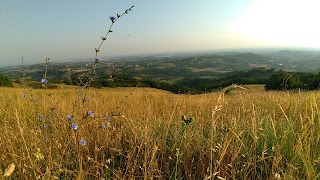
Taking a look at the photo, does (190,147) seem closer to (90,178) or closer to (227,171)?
(227,171)

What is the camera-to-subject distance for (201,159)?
195 centimetres

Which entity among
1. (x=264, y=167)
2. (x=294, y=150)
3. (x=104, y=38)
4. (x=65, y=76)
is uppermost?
(x=104, y=38)

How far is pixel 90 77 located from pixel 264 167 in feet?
5.55

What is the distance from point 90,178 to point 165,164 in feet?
1.85

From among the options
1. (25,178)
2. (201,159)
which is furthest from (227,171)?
(25,178)

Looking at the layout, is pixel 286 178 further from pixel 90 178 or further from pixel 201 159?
pixel 90 178

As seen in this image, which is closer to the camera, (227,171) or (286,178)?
(286,178)

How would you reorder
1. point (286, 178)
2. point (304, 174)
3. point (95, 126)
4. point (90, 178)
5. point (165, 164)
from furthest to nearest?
point (95, 126) < point (165, 164) < point (90, 178) < point (304, 174) < point (286, 178)

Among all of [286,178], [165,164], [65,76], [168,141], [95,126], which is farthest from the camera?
[65,76]

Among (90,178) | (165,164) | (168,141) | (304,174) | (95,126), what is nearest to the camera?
(304,174)

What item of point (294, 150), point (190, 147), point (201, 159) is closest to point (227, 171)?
point (201, 159)

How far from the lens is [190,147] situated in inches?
86.4

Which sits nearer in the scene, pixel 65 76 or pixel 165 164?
pixel 165 164

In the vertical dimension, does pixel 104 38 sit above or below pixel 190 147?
above
